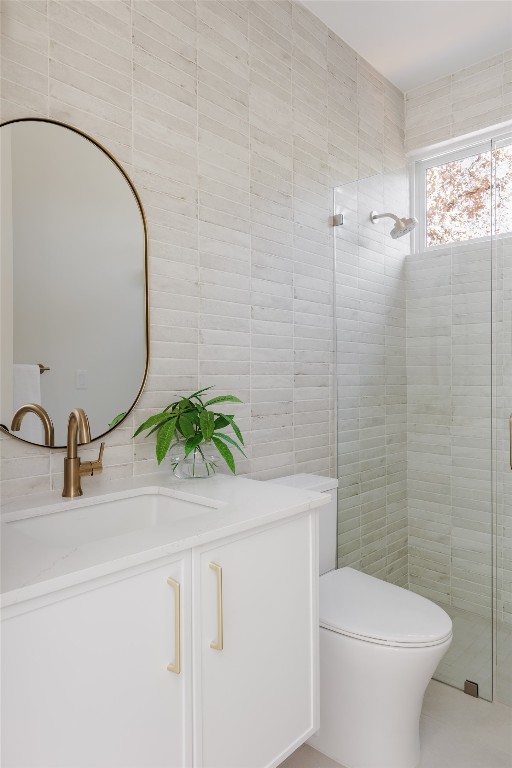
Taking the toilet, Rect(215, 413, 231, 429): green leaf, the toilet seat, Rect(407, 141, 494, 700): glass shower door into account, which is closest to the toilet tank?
the toilet seat

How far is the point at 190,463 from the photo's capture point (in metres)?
1.53

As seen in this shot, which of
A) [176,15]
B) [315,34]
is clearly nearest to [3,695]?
[176,15]

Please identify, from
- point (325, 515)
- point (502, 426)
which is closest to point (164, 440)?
point (325, 515)

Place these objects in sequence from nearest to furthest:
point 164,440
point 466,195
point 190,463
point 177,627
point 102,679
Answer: point 102,679 < point 177,627 < point 164,440 < point 190,463 < point 466,195

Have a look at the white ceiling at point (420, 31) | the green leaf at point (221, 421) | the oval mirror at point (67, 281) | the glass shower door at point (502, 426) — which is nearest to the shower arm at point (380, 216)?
the glass shower door at point (502, 426)

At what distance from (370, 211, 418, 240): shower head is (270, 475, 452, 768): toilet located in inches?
60.3

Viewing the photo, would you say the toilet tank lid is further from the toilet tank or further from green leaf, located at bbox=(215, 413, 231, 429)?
green leaf, located at bbox=(215, 413, 231, 429)

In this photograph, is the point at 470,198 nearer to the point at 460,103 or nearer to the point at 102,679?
the point at 460,103

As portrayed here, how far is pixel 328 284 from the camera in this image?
229 cm

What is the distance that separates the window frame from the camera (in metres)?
2.12

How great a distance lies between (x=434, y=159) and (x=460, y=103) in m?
0.38

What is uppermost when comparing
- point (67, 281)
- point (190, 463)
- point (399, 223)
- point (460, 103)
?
point (460, 103)

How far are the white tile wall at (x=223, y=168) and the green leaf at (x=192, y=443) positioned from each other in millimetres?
162

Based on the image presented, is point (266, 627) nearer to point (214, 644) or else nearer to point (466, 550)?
point (214, 644)
